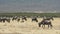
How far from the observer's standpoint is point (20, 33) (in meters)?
38.4

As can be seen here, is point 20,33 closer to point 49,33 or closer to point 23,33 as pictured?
point 23,33

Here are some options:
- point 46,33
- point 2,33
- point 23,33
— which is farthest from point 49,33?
point 2,33

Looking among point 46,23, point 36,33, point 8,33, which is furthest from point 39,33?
point 46,23

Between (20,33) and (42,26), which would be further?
(42,26)

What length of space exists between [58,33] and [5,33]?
20.9 ft

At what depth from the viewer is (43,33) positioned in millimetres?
37812

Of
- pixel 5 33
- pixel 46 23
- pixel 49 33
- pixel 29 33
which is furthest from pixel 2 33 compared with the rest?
pixel 46 23

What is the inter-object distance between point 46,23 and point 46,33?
773 cm

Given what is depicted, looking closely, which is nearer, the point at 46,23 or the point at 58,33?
the point at 58,33

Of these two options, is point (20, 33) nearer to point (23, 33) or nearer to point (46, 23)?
point (23, 33)

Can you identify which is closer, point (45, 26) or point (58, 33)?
point (58, 33)

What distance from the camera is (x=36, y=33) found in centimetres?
3781

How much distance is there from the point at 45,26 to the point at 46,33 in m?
9.83

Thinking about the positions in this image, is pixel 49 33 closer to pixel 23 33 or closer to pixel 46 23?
pixel 23 33
